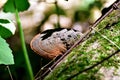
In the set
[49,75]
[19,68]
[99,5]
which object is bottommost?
[19,68]

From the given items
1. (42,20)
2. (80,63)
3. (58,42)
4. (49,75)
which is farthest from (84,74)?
(42,20)

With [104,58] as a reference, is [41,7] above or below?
below

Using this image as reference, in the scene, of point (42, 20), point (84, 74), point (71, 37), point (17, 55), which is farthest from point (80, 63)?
point (42, 20)

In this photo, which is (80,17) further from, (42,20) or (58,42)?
(58,42)

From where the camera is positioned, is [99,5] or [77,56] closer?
[77,56]

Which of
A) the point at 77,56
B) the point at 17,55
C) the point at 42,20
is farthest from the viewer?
the point at 42,20

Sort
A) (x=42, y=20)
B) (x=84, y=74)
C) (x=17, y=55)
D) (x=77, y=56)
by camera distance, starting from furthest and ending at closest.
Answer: (x=42, y=20)
(x=17, y=55)
(x=77, y=56)
(x=84, y=74)

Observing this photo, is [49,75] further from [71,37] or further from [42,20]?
[42,20]
